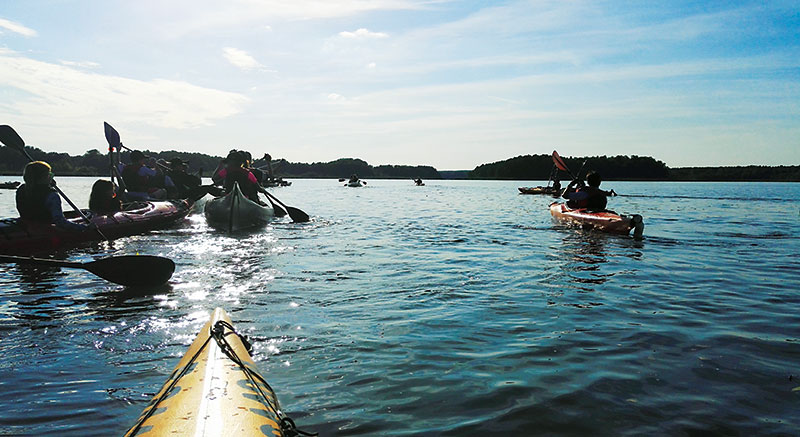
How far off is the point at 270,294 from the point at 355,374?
3579mm

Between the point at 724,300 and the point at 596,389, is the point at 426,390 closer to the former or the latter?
the point at 596,389

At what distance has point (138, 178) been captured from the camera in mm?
17359

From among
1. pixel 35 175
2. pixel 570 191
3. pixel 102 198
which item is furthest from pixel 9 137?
pixel 570 191

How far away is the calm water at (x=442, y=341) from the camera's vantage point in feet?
12.8

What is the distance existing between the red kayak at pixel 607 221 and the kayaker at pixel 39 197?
14090mm

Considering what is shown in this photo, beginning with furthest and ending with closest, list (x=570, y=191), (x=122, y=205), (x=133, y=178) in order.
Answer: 1. (x=570, y=191)
2. (x=133, y=178)
3. (x=122, y=205)

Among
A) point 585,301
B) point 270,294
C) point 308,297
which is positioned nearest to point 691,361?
point 585,301

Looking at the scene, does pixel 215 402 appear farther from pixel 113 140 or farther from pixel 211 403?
pixel 113 140

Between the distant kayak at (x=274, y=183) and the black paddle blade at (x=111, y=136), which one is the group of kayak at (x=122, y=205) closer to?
the black paddle blade at (x=111, y=136)

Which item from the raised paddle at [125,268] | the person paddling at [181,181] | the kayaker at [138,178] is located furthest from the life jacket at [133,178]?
the raised paddle at [125,268]

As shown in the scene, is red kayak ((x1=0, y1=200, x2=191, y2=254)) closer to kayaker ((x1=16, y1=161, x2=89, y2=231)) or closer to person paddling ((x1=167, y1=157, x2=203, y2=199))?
kayaker ((x1=16, y1=161, x2=89, y2=231))

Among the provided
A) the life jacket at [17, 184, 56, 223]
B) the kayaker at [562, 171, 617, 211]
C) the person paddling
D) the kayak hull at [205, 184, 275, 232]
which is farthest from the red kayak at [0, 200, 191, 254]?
the kayaker at [562, 171, 617, 211]

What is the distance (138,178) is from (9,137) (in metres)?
5.85

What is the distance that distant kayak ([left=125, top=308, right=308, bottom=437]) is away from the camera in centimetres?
280
